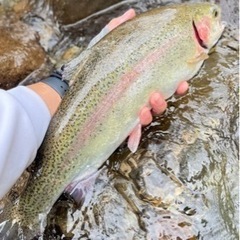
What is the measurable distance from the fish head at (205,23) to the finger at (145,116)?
38cm

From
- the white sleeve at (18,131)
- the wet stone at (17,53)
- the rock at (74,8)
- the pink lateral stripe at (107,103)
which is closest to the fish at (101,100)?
the pink lateral stripe at (107,103)

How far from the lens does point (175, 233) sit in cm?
231

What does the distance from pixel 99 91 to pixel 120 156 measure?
34cm

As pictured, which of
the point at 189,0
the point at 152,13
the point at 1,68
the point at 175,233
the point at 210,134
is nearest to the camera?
the point at 175,233

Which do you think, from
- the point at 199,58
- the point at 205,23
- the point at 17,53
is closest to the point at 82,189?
the point at 199,58

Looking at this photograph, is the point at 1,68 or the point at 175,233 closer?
the point at 175,233

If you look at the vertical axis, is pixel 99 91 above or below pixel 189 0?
above

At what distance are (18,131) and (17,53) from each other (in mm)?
1238

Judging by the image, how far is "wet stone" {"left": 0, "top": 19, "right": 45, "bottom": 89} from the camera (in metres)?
3.14

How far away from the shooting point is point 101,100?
2.32 m

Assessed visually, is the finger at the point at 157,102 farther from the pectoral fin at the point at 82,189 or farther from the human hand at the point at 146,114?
the pectoral fin at the point at 82,189

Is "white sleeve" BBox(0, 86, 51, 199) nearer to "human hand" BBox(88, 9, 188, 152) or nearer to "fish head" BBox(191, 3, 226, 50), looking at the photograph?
"human hand" BBox(88, 9, 188, 152)

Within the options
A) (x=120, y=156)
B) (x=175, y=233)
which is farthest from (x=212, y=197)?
(x=120, y=156)

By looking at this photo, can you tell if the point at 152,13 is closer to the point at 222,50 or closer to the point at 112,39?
the point at 112,39
